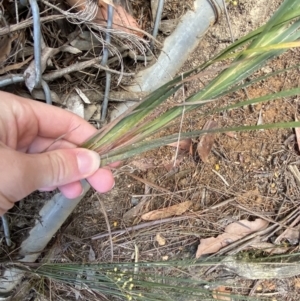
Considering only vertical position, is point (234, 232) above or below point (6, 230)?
below

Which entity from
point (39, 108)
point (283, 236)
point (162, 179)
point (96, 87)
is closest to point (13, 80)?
point (39, 108)

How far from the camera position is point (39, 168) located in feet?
2.43

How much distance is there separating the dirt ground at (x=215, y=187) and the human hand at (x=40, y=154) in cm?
26

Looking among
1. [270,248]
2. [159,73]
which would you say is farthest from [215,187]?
[159,73]

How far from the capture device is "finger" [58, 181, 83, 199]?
96cm

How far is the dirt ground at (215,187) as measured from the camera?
1.21 meters

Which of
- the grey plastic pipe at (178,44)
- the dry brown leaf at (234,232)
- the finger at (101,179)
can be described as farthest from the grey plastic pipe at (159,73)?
the dry brown leaf at (234,232)

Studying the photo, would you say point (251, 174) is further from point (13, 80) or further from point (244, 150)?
point (13, 80)

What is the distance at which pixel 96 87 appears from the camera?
1.07 metres

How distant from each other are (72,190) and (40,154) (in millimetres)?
223

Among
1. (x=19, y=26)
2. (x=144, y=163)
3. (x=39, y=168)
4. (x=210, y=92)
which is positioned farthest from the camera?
(x=144, y=163)

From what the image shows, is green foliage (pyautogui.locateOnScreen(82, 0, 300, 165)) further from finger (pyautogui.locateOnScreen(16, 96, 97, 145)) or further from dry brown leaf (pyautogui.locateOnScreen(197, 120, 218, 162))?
dry brown leaf (pyautogui.locateOnScreen(197, 120, 218, 162))

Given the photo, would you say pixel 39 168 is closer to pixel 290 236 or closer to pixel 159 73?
pixel 159 73

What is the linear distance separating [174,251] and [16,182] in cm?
65
